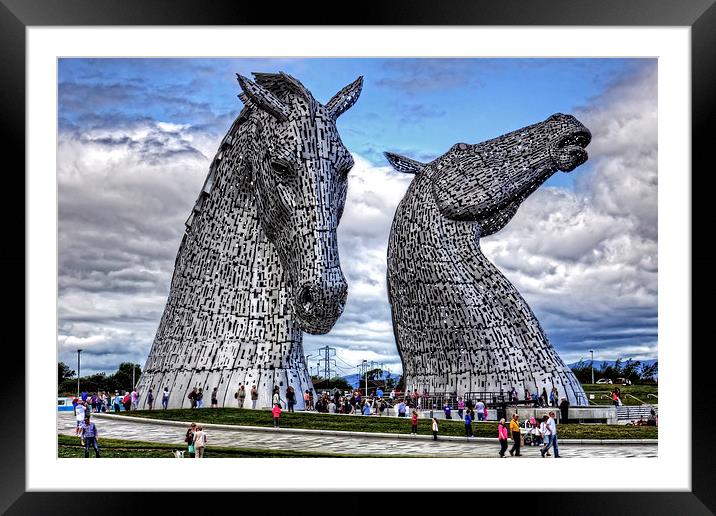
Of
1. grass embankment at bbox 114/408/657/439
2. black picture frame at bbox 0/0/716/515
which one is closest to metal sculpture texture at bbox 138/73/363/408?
grass embankment at bbox 114/408/657/439

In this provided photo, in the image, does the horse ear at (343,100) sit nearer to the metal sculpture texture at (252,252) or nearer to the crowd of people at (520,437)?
the metal sculpture texture at (252,252)

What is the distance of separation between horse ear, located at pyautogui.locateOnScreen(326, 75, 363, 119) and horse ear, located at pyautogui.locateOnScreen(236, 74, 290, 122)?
717 mm

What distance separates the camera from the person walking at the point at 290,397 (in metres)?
12.6

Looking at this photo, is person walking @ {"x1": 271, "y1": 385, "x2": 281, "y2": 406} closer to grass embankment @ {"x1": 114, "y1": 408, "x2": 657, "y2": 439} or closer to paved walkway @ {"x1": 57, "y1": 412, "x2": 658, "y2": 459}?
grass embankment @ {"x1": 114, "y1": 408, "x2": 657, "y2": 439}

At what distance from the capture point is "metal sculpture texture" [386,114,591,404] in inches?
661

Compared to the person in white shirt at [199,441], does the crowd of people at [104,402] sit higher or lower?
higher

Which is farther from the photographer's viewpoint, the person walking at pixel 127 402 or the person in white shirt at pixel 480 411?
the person in white shirt at pixel 480 411

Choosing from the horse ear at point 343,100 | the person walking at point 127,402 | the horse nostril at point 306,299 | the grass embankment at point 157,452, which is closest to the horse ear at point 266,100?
the horse ear at point 343,100

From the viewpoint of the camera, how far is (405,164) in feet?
60.5

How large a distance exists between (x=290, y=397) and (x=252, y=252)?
2055 millimetres

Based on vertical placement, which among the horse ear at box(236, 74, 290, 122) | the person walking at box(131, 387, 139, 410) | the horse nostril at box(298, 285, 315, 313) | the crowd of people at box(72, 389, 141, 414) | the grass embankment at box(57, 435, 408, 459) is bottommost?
the grass embankment at box(57, 435, 408, 459)

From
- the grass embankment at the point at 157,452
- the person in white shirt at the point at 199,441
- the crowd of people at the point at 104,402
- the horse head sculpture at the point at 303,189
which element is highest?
the horse head sculpture at the point at 303,189
